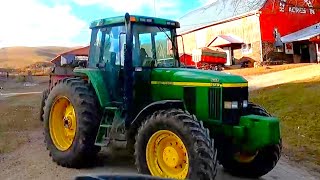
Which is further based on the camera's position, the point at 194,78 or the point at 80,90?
the point at 80,90

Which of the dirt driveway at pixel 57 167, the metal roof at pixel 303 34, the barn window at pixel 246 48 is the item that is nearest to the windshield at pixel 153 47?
the dirt driveway at pixel 57 167

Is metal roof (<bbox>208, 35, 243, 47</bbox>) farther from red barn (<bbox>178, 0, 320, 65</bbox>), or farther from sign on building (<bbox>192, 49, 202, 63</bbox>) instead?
sign on building (<bbox>192, 49, 202, 63</bbox>)

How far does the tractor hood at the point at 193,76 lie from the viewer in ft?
→ 20.4

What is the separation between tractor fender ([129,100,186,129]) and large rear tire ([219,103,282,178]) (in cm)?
99

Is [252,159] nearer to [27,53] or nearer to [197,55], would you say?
[197,55]

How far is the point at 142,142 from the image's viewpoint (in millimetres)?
6137

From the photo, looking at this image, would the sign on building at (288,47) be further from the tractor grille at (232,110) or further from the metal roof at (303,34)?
the tractor grille at (232,110)

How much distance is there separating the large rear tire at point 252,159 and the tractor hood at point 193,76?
0.72m

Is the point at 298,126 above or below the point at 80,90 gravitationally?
below

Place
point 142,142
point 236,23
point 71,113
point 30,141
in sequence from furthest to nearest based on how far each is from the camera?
point 236,23
point 30,141
point 71,113
point 142,142

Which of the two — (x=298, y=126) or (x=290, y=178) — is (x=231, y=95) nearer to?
(x=290, y=178)

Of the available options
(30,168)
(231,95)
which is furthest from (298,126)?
(30,168)

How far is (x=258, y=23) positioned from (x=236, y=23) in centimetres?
332

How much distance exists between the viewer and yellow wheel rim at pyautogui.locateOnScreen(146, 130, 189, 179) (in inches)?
230
